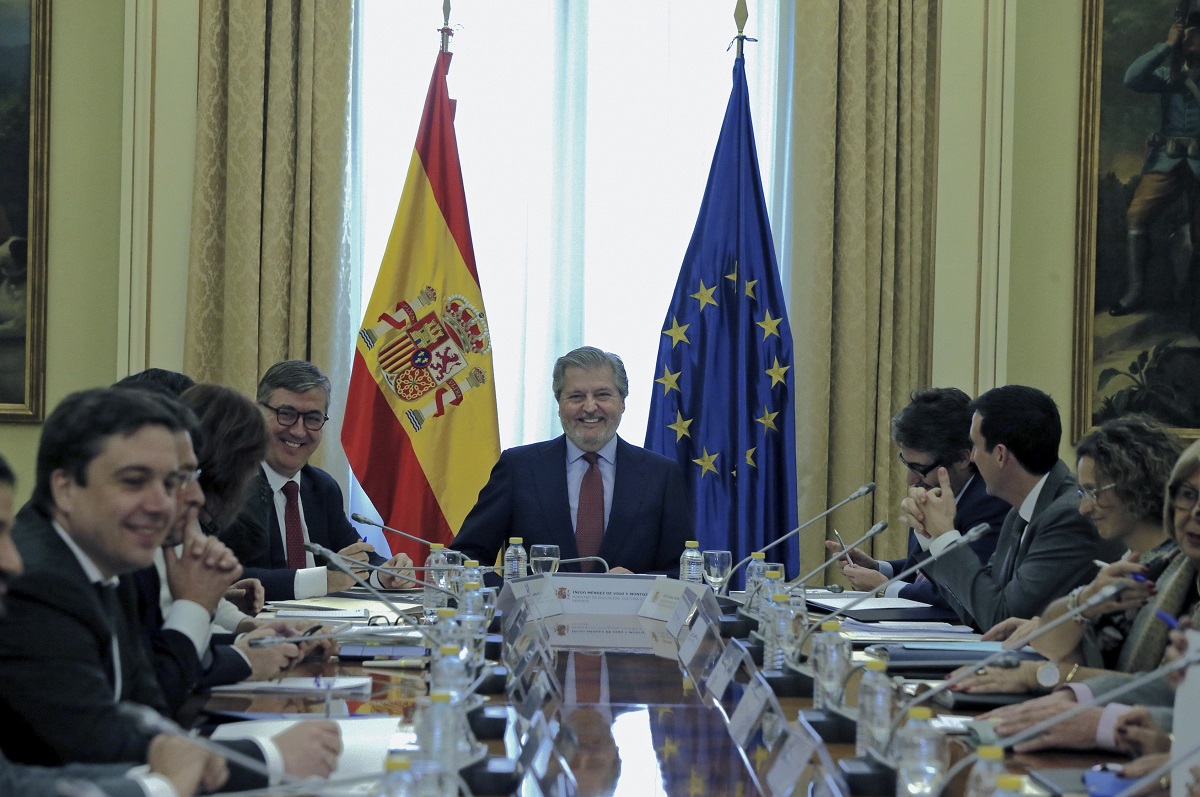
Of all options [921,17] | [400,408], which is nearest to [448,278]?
[400,408]

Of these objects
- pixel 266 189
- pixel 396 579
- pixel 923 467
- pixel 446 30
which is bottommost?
pixel 396 579

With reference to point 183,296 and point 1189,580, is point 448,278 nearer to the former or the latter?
point 183,296

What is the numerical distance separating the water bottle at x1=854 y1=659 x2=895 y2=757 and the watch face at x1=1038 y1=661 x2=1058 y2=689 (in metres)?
0.61

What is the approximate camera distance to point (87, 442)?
6.42 feet

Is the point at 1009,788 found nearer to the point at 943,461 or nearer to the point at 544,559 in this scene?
the point at 544,559

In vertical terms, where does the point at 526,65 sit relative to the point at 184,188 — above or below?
above

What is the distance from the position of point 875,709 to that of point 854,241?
398cm

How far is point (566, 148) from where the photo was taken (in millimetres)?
5980

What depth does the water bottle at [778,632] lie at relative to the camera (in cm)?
279

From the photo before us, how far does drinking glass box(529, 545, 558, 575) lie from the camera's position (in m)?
3.79

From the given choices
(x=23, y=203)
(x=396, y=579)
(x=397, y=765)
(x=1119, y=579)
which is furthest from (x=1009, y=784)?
(x=23, y=203)

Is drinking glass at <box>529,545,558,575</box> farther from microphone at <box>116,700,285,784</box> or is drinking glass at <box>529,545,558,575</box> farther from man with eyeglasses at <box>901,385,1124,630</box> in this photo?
microphone at <box>116,700,285,784</box>

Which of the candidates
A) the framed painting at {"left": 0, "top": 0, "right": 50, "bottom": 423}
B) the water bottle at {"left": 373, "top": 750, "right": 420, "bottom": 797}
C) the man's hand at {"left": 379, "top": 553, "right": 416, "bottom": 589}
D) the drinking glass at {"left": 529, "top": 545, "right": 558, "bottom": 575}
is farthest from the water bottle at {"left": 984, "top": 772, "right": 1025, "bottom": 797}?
the framed painting at {"left": 0, "top": 0, "right": 50, "bottom": 423}

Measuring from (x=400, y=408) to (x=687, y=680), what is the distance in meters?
2.92
